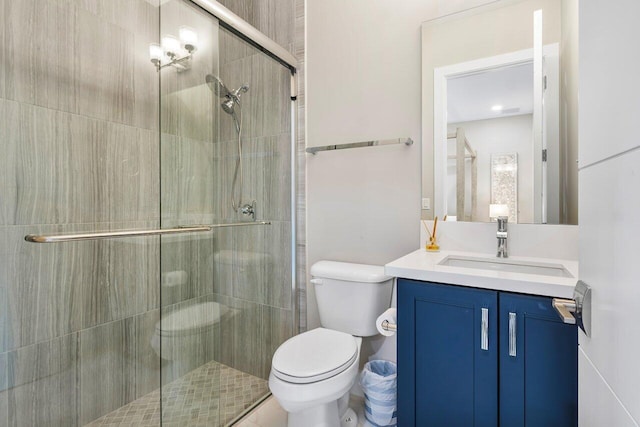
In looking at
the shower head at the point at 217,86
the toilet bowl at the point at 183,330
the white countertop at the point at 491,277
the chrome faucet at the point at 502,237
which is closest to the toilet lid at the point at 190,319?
the toilet bowl at the point at 183,330

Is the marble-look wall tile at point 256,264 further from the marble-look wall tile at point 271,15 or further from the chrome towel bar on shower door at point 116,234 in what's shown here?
the marble-look wall tile at point 271,15

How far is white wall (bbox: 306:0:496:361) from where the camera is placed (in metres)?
1.69

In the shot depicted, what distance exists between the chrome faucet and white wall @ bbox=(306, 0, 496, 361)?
38 cm

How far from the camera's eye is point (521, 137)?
1445mm

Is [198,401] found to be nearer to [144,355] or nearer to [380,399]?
[144,355]

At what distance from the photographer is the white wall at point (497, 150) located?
1438 mm

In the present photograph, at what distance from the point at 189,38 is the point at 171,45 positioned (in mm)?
85

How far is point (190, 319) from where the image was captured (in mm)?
1467

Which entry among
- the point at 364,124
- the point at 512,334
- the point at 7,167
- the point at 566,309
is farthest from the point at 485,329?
the point at 7,167

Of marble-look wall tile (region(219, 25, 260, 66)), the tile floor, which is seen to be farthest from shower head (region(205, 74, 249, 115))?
the tile floor

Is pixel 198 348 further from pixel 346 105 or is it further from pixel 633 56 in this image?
pixel 633 56

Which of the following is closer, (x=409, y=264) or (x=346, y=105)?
(x=409, y=264)

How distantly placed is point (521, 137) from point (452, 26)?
0.64 metres

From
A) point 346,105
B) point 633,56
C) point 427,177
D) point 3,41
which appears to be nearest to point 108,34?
point 3,41
